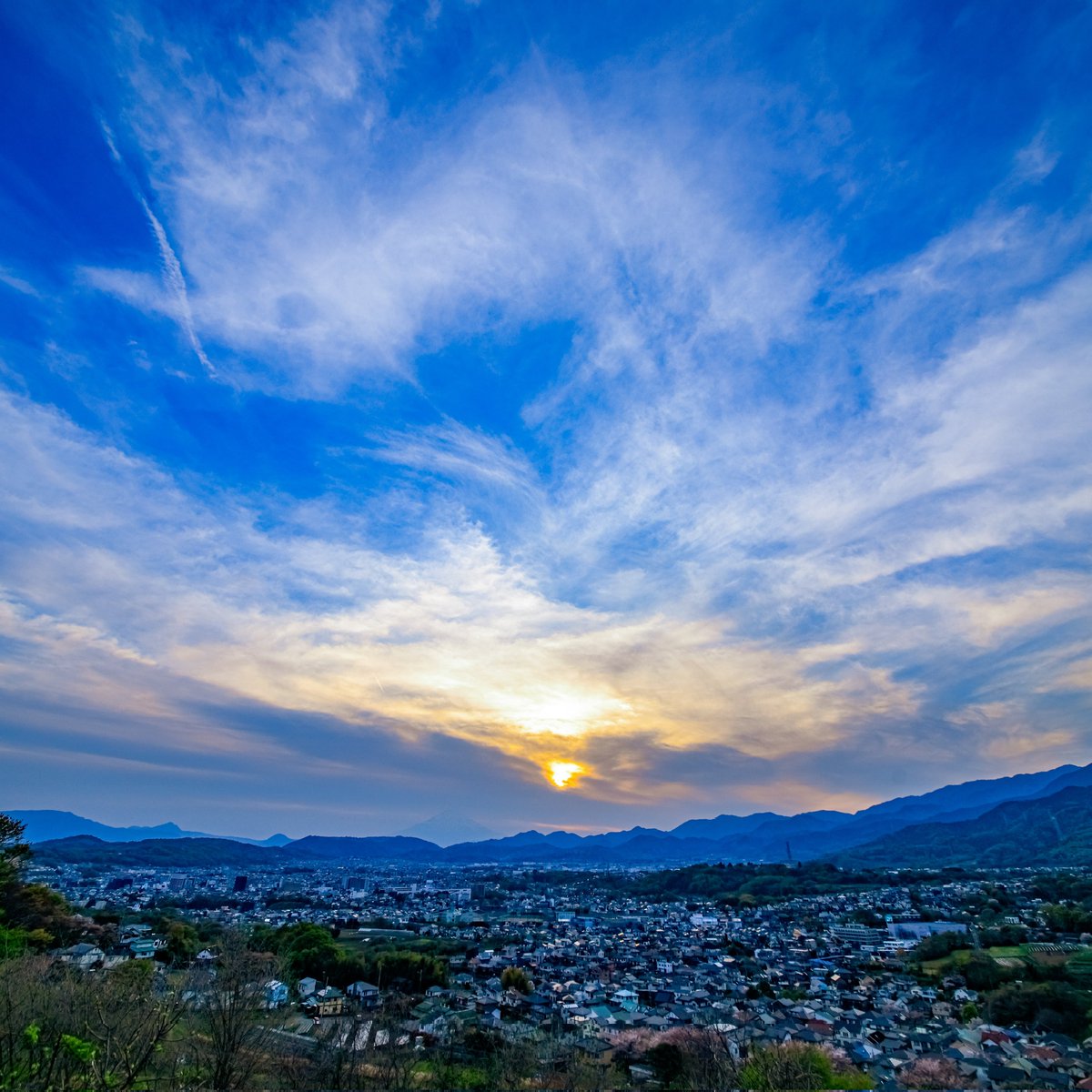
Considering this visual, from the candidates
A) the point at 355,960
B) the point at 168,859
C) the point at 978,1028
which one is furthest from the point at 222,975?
the point at 168,859

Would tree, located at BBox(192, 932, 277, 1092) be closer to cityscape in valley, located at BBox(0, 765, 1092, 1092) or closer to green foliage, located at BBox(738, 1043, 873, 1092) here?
cityscape in valley, located at BBox(0, 765, 1092, 1092)

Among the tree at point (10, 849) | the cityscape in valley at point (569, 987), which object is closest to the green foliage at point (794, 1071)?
the cityscape in valley at point (569, 987)

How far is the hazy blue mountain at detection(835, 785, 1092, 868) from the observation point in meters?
88.6

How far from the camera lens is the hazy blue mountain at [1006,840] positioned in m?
88.6

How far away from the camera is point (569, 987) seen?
99.5 ft

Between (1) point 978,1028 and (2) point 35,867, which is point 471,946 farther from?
(2) point 35,867

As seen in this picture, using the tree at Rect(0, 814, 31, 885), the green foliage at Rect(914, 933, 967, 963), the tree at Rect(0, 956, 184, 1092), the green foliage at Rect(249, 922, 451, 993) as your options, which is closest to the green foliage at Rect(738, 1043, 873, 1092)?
the tree at Rect(0, 956, 184, 1092)

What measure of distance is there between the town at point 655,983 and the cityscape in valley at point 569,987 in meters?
0.15

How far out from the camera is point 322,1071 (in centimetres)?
1333

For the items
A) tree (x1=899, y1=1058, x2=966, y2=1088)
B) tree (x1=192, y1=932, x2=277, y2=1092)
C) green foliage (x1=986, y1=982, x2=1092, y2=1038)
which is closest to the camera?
tree (x1=192, y1=932, x2=277, y2=1092)

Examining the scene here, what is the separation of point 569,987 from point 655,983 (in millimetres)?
4427

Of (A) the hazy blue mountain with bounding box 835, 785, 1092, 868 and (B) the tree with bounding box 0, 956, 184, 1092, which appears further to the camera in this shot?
(A) the hazy blue mountain with bounding box 835, 785, 1092, 868

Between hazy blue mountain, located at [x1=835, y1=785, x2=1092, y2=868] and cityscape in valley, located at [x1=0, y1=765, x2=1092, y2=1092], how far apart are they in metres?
22.7

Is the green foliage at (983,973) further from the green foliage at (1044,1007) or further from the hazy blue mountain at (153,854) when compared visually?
the hazy blue mountain at (153,854)
